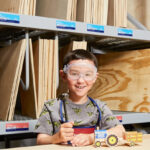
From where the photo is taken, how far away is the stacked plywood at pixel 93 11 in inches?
66.0

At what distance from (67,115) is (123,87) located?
80 centimetres

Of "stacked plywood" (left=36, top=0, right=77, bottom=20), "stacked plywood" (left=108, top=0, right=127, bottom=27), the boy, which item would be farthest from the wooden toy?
"stacked plywood" (left=108, top=0, right=127, bottom=27)

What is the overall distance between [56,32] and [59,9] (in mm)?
179

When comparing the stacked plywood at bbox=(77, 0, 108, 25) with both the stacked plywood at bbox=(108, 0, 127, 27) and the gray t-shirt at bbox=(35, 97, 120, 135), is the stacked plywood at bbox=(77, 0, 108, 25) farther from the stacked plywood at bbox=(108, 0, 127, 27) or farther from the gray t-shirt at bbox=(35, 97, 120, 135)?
the gray t-shirt at bbox=(35, 97, 120, 135)

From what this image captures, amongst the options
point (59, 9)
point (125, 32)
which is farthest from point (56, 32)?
point (125, 32)

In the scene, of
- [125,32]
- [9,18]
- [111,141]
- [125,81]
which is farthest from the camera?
[125,81]

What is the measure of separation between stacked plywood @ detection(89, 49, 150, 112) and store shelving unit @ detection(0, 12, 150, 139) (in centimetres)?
10

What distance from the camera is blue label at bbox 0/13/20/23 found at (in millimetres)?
1385

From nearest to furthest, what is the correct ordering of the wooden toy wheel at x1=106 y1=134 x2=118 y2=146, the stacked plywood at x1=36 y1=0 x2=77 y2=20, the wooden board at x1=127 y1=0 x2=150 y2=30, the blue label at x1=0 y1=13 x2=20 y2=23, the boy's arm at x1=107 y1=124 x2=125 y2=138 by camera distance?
the wooden toy wheel at x1=106 y1=134 x2=118 y2=146
the boy's arm at x1=107 y1=124 x2=125 y2=138
the blue label at x1=0 y1=13 x2=20 y2=23
the stacked plywood at x1=36 y1=0 x2=77 y2=20
the wooden board at x1=127 y1=0 x2=150 y2=30

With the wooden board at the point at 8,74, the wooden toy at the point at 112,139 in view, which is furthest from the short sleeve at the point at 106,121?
the wooden board at the point at 8,74

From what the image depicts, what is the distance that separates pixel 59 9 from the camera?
1.70 m

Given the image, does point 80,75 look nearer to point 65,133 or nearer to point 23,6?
point 65,133

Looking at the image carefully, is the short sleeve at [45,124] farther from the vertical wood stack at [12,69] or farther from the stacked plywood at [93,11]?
the stacked plywood at [93,11]

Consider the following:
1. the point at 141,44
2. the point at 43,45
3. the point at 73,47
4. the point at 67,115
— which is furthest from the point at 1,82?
the point at 141,44
